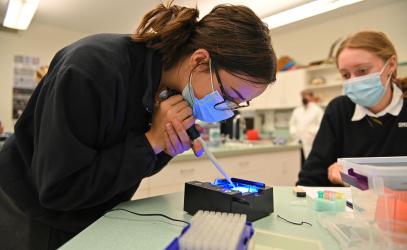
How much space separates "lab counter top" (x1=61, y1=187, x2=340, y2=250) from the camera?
0.57 metres

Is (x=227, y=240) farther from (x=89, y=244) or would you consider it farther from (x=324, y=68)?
(x=324, y=68)

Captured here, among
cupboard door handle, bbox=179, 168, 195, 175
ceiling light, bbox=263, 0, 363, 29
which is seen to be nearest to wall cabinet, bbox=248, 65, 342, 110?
ceiling light, bbox=263, 0, 363, 29

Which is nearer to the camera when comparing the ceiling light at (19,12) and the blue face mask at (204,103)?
the blue face mask at (204,103)

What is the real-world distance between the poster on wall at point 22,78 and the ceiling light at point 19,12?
0.71 m

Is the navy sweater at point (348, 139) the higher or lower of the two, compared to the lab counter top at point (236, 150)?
higher

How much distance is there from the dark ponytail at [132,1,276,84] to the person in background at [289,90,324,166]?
11.4 feet

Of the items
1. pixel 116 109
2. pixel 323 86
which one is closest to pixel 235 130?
pixel 323 86

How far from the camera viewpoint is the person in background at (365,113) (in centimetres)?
129

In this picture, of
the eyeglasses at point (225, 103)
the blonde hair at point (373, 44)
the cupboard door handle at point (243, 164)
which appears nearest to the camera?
the eyeglasses at point (225, 103)

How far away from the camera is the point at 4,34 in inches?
175

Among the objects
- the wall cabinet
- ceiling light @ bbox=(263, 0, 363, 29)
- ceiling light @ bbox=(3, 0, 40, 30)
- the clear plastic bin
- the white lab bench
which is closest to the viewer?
the clear plastic bin

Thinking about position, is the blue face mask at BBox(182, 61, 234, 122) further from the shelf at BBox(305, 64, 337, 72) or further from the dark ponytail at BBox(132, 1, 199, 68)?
the shelf at BBox(305, 64, 337, 72)

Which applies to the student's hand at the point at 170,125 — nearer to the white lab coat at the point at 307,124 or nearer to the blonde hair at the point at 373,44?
the blonde hair at the point at 373,44

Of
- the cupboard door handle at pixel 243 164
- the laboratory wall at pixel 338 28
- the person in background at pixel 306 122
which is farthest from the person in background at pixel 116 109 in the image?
the laboratory wall at pixel 338 28
